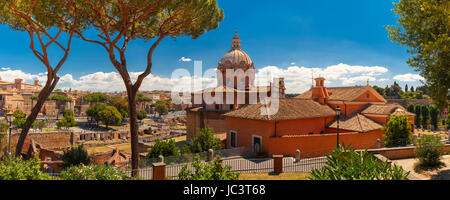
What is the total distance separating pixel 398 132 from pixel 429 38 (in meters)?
9.30

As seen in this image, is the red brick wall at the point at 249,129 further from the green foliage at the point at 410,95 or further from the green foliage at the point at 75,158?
the green foliage at the point at 410,95

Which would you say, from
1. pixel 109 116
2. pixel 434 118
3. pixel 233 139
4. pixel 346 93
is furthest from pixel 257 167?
pixel 434 118

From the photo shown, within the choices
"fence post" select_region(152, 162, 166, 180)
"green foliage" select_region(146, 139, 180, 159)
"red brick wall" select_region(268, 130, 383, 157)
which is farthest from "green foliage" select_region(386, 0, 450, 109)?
"green foliage" select_region(146, 139, 180, 159)

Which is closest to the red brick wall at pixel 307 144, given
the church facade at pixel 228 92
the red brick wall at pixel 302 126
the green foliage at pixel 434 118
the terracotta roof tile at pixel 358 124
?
the red brick wall at pixel 302 126

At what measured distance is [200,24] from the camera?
1476 centimetres

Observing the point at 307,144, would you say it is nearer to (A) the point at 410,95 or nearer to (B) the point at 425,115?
(B) the point at 425,115

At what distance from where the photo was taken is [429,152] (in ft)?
38.1

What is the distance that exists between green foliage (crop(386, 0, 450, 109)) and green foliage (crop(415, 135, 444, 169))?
7.53 feet

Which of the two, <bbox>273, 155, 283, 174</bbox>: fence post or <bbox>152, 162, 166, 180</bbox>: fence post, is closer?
<bbox>152, 162, 166, 180</bbox>: fence post

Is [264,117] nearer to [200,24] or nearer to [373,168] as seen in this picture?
[200,24]

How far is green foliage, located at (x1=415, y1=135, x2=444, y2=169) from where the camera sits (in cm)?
1156

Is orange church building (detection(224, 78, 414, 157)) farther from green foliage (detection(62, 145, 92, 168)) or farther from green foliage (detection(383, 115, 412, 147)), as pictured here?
green foliage (detection(62, 145, 92, 168))

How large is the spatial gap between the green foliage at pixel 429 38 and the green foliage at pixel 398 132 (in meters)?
7.18

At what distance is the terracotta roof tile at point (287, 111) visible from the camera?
717 inches
